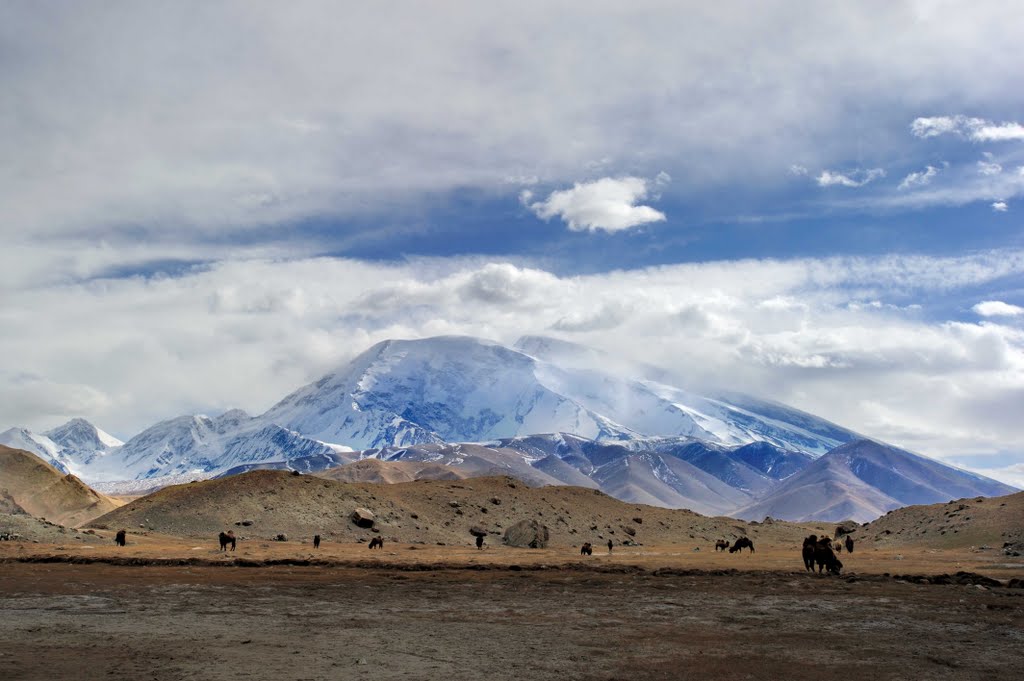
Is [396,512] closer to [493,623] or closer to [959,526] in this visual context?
[959,526]

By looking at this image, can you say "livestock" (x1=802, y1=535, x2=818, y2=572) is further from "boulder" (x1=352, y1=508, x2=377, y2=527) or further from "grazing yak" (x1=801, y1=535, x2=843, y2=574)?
"boulder" (x1=352, y1=508, x2=377, y2=527)

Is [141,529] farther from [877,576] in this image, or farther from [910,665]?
[910,665]

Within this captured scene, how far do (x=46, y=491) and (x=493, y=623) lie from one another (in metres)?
133

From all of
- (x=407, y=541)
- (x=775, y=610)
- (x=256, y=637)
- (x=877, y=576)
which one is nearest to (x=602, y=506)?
(x=407, y=541)

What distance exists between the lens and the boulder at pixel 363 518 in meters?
78.8

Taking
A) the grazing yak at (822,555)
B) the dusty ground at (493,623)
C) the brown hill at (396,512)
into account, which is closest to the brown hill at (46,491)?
the brown hill at (396,512)

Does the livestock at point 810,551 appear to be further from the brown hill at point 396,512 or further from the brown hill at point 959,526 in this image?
the brown hill at point 396,512

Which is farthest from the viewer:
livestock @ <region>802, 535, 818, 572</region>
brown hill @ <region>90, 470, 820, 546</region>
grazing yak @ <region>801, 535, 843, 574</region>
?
brown hill @ <region>90, 470, 820, 546</region>

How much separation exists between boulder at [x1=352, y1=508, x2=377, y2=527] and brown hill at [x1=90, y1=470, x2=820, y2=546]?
0.53m

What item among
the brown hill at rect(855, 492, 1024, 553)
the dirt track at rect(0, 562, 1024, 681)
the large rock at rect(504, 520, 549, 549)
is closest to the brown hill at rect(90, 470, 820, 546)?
the large rock at rect(504, 520, 549, 549)

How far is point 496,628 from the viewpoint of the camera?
26.0 meters

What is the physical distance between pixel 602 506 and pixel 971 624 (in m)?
73.7

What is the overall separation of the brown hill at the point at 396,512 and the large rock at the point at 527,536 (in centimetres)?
363

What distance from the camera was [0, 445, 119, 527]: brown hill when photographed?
132250 millimetres
